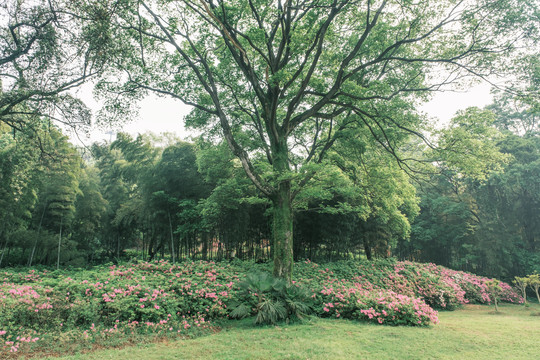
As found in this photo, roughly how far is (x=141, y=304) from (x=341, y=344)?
318cm

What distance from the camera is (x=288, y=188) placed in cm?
712

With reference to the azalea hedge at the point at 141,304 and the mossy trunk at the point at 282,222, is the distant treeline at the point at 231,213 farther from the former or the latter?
the azalea hedge at the point at 141,304

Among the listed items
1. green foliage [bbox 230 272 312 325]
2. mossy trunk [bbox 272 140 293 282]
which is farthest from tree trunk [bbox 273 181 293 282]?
green foliage [bbox 230 272 312 325]

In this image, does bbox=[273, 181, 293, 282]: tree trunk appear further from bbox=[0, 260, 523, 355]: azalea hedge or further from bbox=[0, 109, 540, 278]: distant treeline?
bbox=[0, 109, 540, 278]: distant treeline

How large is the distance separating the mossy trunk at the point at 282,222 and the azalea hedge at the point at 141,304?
2.39 feet

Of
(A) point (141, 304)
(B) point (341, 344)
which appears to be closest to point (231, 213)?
(A) point (141, 304)

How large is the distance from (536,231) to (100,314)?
18.4 m

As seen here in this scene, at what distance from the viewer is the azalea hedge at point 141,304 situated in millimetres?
3977

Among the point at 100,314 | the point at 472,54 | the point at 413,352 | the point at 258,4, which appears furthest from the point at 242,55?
the point at 413,352

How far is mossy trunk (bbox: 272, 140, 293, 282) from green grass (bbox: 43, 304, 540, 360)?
1634 mm

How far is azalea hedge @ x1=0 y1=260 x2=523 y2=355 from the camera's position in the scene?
398cm

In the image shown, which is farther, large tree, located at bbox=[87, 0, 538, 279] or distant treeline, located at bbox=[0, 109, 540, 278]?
distant treeline, located at bbox=[0, 109, 540, 278]

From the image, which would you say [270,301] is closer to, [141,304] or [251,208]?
[141,304]

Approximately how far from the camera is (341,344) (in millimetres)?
3955
